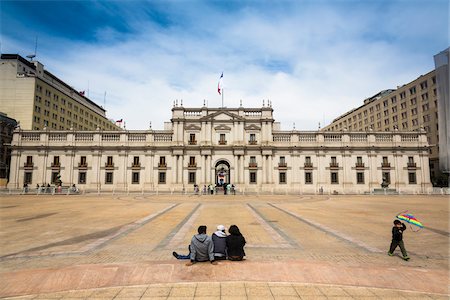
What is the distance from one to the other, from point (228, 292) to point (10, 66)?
69.3 meters

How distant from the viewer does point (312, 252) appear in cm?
887

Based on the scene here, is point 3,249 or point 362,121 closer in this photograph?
point 3,249

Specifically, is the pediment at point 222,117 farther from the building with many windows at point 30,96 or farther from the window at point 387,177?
the window at point 387,177

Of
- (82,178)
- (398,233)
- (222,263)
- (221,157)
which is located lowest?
(222,263)

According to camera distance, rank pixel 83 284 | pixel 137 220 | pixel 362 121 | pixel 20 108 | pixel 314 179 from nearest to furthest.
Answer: pixel 83 284 < pixel 137 220 < pixel 314 179 < pixel 20 108 < pixel 362 121

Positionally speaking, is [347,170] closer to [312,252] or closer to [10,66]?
[312,252]

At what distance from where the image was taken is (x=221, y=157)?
4934 cm


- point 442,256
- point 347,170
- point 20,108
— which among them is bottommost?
point 442,256

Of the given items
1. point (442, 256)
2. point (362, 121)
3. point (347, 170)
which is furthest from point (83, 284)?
point (362, 121)

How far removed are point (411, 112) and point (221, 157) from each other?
151 ft

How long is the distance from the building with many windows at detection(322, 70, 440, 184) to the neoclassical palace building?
6.02 m

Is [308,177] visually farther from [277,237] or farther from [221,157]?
[277,237]

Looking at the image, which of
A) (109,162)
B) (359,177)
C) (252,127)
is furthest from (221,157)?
(359,177)

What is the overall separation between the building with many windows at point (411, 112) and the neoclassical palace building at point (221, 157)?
6.02m
